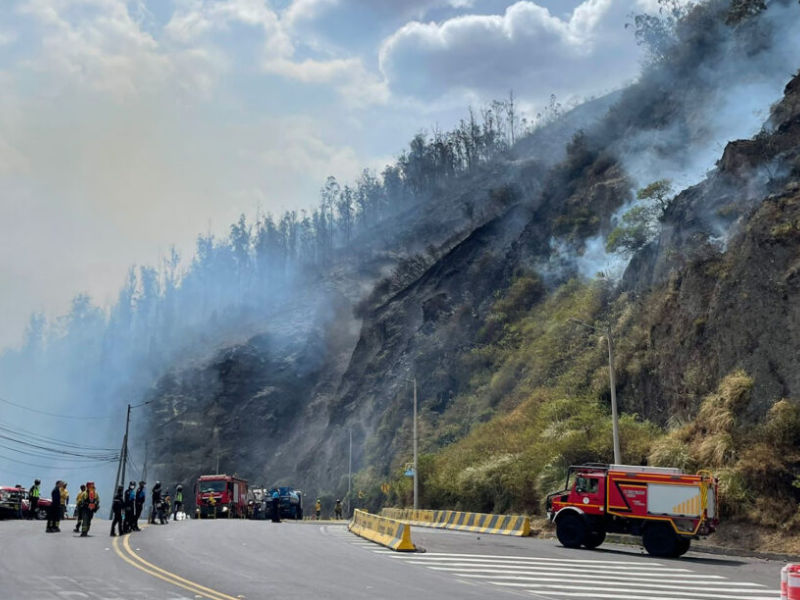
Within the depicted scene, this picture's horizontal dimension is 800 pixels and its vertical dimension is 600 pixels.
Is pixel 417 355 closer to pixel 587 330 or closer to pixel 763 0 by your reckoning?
pixel 587 330

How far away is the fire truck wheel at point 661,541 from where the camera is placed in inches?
949

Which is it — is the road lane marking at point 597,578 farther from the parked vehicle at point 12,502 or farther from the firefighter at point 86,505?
the parked vehicle at point 12,502

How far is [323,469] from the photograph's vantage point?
81.6 meters

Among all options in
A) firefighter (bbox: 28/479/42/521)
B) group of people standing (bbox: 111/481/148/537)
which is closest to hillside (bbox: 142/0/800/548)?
group of people standing (bbox: 111/481/148/537)

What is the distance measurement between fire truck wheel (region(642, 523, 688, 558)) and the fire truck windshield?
36680mm

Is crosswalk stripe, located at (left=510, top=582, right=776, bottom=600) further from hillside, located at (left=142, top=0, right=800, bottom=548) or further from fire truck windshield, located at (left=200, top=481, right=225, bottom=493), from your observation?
fire truck windshield, located at (left=200, top=481, right=225, bottom=493)

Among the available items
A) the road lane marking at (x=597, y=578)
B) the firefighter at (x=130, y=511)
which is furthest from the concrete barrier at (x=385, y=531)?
the firefighter at (x=130, y=511)

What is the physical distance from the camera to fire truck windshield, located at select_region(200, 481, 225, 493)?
5512cm

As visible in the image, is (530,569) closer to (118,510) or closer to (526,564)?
(526,564)

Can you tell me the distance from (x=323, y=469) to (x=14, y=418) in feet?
374

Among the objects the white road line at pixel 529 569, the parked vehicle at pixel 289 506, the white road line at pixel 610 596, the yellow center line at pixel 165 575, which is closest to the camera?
the yellow center line at pixel 165 575

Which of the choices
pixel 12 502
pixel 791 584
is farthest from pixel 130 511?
pixel 791 584

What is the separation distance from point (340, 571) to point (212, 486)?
1580 inches

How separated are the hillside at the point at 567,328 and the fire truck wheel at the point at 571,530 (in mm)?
5238
